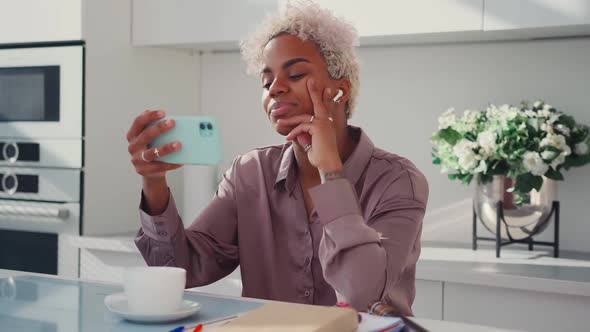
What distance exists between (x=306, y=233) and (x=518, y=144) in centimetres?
91

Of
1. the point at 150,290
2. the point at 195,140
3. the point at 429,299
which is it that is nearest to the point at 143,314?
the point at 150,290

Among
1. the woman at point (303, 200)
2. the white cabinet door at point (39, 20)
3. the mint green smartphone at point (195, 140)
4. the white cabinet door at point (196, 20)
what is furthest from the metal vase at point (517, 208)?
the white cabinet door at point (39, 20)

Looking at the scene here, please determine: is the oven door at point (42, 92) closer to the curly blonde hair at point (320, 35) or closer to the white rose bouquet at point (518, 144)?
the curly blonde hair at point (320, 35)

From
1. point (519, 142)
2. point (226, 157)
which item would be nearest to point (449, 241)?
point (519, 142)

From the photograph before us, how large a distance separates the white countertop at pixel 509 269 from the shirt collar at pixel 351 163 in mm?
552

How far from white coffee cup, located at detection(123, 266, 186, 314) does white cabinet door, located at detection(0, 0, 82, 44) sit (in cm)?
165

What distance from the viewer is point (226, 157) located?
3.03 metres

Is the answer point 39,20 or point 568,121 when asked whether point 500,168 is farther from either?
point 39,20

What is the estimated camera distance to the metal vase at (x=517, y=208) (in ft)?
7.66

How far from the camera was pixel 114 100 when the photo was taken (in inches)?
106

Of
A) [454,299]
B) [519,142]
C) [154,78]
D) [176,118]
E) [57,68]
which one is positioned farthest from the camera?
[154,78]

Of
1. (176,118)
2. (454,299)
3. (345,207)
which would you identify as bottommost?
(454,299)

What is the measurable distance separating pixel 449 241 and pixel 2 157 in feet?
4.98

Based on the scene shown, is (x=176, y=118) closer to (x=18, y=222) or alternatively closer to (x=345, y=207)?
(x=345, y=207)
